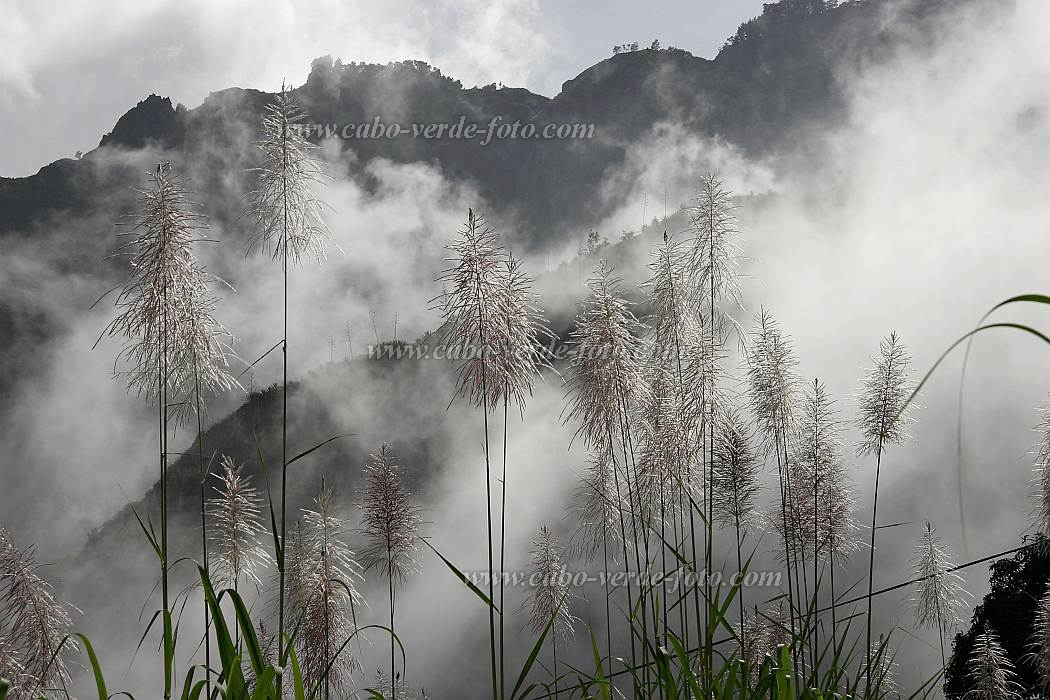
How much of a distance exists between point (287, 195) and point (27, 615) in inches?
158

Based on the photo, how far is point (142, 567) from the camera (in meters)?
98.2

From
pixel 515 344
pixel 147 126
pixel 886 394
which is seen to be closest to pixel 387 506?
pixel 515 344

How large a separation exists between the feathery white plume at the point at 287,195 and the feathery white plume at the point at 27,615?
3.28 m

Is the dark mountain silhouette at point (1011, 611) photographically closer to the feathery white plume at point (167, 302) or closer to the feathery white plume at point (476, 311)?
the feathery white plume at point (476, 311)

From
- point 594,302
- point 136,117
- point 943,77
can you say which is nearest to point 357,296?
point 136,117

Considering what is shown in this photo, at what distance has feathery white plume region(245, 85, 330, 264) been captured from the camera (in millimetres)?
3002

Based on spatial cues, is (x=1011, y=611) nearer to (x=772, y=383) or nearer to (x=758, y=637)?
(x=758, y=637)

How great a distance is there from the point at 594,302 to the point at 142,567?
4432 inches

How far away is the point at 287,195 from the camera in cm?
298

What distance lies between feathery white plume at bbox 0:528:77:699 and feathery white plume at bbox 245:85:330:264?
10.8 ft

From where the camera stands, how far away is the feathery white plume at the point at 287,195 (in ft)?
9.85

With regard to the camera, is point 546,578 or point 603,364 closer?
point 603,364

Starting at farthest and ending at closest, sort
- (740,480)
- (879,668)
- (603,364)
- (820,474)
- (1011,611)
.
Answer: (1011,611)
(820,474)
(740,480)
(603,364)
(879,668)

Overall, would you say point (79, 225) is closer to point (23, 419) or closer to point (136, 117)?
point (136, 117)
